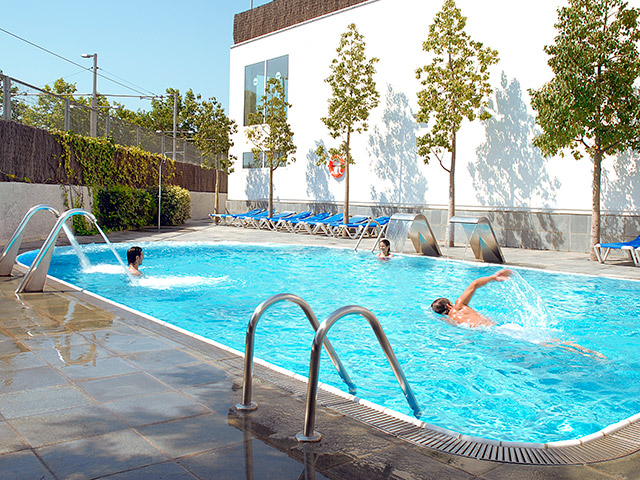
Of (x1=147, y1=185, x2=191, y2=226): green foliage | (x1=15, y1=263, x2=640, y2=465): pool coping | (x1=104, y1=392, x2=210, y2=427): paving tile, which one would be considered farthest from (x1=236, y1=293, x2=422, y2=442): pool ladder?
(x1=147, y1=185, x2=191, y2=226): green foliage

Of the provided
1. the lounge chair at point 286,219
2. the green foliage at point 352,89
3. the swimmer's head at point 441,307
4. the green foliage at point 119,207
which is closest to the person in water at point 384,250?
the swimmer's head at point 441,307

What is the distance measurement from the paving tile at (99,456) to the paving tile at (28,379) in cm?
114

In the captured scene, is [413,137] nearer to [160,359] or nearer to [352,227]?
[352,227]

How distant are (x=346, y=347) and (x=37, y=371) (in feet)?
11.8

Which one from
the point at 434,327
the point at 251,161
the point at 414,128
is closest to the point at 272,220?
the point at 251,161

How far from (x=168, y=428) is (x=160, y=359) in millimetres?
1502

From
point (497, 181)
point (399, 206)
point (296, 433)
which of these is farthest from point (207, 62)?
point (296, 433)

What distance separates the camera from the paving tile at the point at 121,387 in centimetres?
366

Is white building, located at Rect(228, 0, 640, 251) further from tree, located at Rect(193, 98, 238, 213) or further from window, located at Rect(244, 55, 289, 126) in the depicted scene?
tree, located at Rect(193, 98, 238, 213)

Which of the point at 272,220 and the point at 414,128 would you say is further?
the point at 272,220

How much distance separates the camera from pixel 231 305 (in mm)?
8844

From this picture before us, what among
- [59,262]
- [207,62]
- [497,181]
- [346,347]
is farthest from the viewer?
[207,62]

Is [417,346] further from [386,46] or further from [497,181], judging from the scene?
[386,46]

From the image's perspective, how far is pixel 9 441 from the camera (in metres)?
2.90
